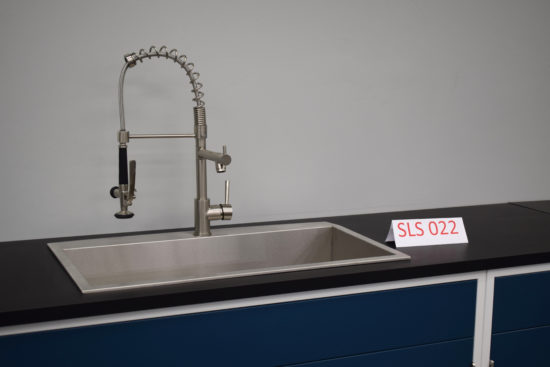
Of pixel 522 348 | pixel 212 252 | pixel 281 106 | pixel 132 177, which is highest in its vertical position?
pixel 281 106

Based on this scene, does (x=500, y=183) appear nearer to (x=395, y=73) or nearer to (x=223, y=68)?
(x=395, y=73)

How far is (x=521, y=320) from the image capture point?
153 centimetres

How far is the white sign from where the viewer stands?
1546 mm

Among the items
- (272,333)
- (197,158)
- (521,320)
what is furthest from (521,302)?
(197,158)

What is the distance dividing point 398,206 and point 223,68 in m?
0.83

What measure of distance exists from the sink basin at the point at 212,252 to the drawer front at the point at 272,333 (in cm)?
13

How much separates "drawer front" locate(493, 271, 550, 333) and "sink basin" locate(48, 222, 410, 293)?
0.30m

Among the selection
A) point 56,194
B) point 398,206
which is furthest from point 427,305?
point 56,194

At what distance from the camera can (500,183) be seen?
2318 millimetres

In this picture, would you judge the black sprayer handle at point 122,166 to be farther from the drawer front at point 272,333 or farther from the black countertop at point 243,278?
the drawer front at point 272,333

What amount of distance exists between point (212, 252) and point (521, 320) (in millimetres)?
844

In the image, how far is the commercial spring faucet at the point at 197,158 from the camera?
4.99ft

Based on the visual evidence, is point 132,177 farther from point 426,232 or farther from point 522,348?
point 522,348

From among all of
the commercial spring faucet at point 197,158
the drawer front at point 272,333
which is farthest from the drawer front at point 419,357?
the commercial spring faucet at point 197,158
